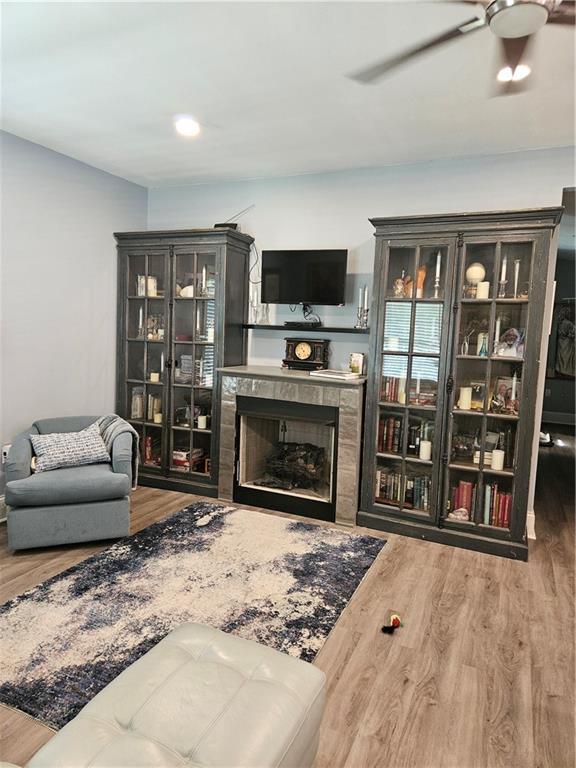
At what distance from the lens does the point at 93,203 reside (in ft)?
14.3

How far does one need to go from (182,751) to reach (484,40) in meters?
2.85

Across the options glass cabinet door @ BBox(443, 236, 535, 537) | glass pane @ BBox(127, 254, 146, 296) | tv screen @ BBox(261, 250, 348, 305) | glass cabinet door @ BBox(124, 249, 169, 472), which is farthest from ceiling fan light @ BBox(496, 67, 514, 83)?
glass pane @ BBox(127, 254, 146, 296)

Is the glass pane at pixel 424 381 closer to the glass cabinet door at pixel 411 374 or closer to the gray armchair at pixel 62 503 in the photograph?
the glass cabinet door at pixel 411 374

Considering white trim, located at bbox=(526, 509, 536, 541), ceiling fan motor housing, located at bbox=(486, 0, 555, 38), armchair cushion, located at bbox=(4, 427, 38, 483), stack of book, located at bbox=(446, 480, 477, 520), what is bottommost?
white trim, located at bbox=(526, 509, 536, 541)

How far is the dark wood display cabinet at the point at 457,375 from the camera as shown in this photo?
3348 mm

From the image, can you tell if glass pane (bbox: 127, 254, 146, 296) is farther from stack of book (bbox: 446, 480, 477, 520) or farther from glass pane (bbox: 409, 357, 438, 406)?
stack of book (bbox: 446, 480, 477, 520)

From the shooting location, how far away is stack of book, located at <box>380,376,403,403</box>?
12.3 feet

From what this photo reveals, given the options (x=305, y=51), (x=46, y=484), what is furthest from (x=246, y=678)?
(x=305, y=51)

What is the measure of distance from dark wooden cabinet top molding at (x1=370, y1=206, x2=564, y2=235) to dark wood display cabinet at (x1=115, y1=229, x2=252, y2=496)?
140 centimetres

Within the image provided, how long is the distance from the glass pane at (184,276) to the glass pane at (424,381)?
2.03m

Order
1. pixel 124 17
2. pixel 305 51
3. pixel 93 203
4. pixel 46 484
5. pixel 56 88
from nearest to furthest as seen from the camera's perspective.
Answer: pixel 124 17 < pixel 305 51 < pixel 56 88 < pixel 46 484 < pixel 93 203

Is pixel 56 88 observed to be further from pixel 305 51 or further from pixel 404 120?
pixel 404 120

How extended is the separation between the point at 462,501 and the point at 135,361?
307cm

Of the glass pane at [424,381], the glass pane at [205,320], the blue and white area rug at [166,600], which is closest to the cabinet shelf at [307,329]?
the glass pane at [205,320]
